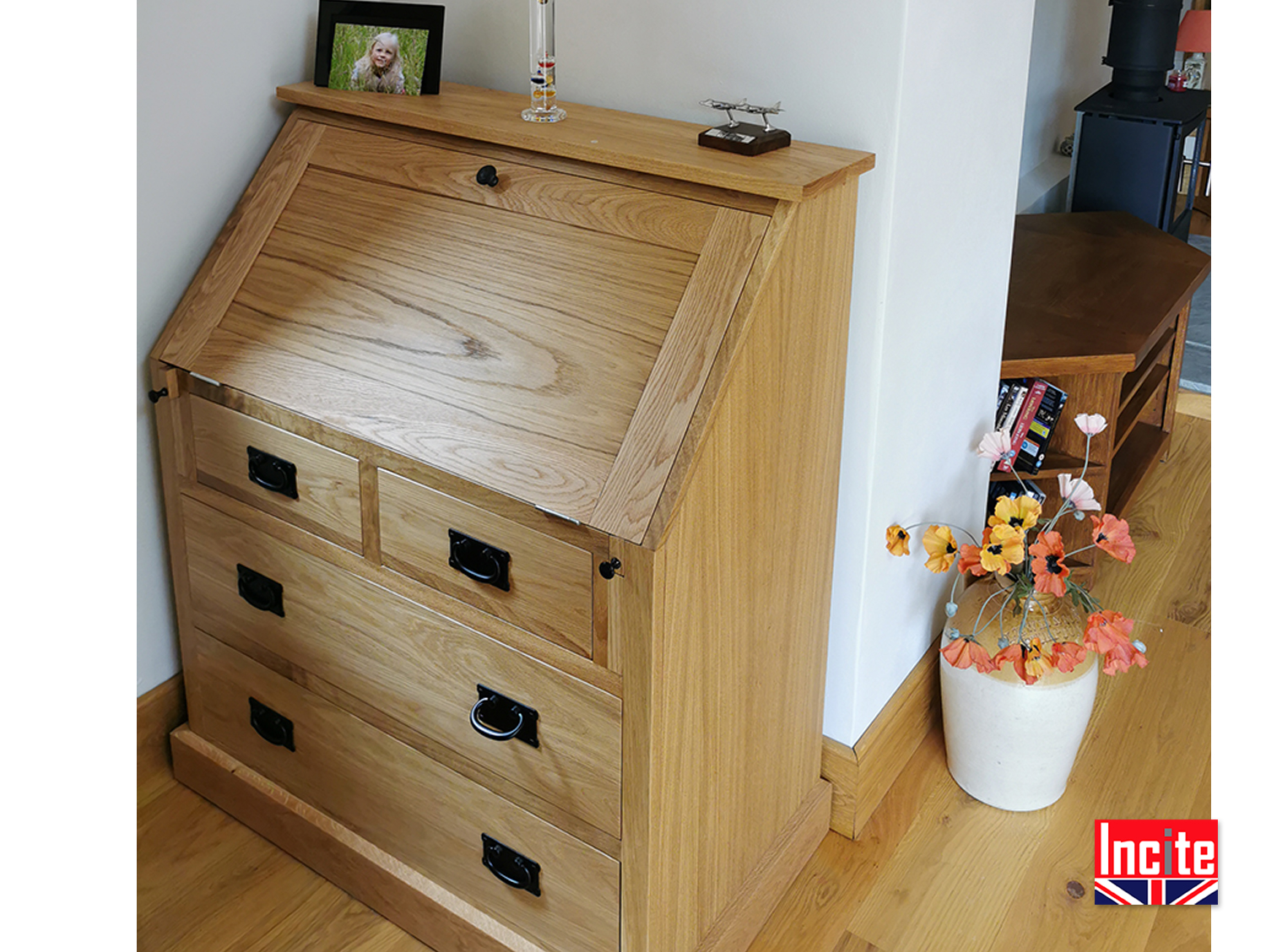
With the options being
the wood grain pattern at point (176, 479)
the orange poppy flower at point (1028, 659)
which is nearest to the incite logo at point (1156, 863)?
the orange poppy flower at point (1028, 659)

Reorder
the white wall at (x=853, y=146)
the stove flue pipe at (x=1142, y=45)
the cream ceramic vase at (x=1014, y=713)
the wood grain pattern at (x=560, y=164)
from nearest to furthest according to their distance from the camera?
the wood grain pattern at (x=560, y=164), the white wall at (x=853, y=146), the cream ceramic vase at (x=1014, y=713), the stove flue pipe at (x=1142, y=45)

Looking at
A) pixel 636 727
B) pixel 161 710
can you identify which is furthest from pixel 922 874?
pixel 161 710

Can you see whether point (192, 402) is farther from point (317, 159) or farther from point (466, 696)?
point (466, 696)

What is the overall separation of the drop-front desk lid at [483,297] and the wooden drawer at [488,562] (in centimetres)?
6

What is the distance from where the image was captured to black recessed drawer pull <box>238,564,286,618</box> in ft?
5.46

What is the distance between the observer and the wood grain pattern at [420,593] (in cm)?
134

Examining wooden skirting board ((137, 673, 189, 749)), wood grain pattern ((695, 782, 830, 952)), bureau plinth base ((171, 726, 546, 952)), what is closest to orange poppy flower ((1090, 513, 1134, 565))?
wood grain pattern ((695, 782, 830, 952))

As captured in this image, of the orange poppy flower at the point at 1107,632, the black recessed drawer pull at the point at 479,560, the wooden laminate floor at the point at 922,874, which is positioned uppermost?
the black recessed drawer pull at the point at 479,560

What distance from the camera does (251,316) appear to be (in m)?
1.60

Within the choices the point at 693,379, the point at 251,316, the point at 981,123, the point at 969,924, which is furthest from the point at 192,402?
the point at 969,924

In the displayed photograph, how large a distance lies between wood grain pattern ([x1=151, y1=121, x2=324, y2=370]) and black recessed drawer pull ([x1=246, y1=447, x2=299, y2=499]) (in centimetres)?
16

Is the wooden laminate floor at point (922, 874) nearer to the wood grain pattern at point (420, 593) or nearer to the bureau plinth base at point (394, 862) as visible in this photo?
the bureau plinth base at point (394, 862)

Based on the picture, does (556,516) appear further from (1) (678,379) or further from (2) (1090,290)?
(2) (1090,290)

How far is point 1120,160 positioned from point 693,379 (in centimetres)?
298
